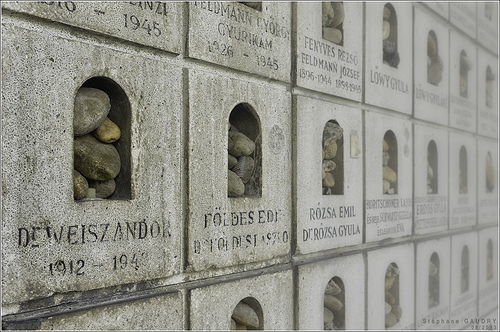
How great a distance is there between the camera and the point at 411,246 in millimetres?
5086

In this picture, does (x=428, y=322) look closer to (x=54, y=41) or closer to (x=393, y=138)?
(x=393, y=138)

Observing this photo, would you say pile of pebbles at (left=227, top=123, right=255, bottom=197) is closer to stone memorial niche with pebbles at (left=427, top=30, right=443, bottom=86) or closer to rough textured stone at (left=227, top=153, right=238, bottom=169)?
rough textured stone at (left=227, top=153, right=238, bottom=169)

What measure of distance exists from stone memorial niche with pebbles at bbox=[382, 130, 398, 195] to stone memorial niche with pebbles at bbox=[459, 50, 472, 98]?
2.01m

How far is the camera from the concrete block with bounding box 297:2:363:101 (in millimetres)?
3738

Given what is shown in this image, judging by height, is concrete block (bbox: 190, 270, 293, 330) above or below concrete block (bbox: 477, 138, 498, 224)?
below

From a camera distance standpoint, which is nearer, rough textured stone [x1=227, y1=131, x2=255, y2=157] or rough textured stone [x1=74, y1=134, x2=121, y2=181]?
rough textured stone [x1=74, y1=134, x2=121, y2=181]

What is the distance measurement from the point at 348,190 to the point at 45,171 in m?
2.50

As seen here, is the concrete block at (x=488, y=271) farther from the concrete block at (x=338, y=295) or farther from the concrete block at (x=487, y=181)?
the concrete block at (x=338, y=295)

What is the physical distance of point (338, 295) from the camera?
418 centimetres

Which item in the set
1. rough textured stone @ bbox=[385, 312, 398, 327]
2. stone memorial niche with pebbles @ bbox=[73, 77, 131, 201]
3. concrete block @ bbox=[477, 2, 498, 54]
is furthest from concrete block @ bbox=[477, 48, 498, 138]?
stone memorial niche with pebbles @ bbox=[73, 77, 131, 201]

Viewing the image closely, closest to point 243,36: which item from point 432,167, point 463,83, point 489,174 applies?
point 432,167

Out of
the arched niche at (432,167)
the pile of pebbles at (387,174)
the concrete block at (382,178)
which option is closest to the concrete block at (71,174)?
the concrete block at (382,178)

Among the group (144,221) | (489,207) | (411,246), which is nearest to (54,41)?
(144,221)

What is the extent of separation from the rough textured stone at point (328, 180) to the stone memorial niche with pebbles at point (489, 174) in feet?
12.6
